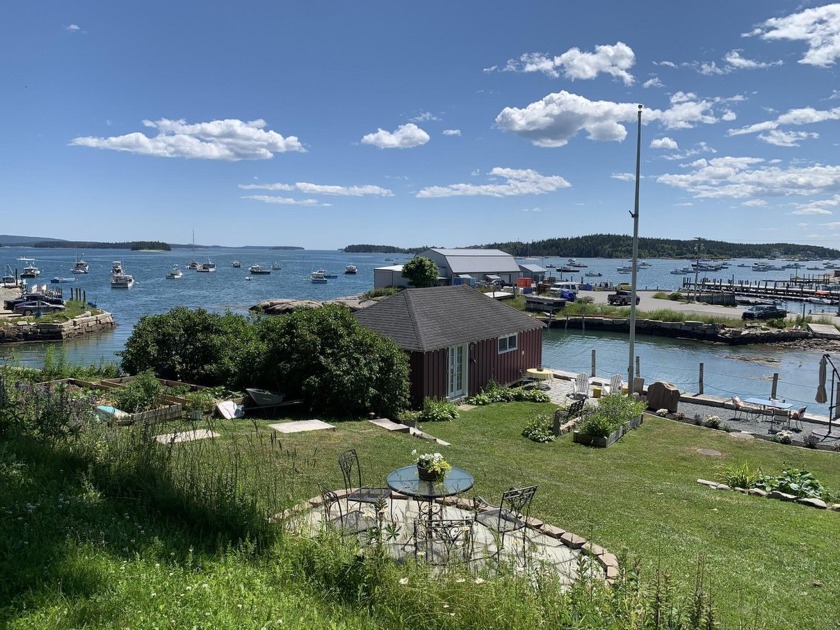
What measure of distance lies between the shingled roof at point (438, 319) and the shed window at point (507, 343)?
0.32m

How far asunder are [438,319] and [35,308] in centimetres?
4160

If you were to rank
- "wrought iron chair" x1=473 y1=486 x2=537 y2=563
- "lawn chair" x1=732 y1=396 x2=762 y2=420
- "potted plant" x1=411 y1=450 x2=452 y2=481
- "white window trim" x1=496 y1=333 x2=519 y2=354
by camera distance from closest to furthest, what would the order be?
1. "wrought iron chair" x1=473 y1=486 x2=537 y2=563
2. "potted plant" x1=411 y1=450 x2=452 y2=481
3. "lawn chair" x1=732 y1=396 x2=762 y2=420
4. "white window trim" x1=496 y1=333 x2=519 y2=354

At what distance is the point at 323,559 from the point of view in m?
4.93

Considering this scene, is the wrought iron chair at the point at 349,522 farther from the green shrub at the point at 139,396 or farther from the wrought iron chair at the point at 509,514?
the green shrub at the point at 139,396

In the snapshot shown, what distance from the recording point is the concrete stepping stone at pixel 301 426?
465 inches

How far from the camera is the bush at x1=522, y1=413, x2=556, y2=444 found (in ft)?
45.3

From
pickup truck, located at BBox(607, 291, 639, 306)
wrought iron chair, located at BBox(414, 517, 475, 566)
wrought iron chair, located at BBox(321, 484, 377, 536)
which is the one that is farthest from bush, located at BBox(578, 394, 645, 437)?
pickup truck, located at BBox(607, 291, 639, 306)

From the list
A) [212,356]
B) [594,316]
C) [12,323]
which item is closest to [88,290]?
[12,323]

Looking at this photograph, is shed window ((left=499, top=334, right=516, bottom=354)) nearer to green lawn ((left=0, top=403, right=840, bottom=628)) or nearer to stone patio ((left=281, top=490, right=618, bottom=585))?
green lawn ((left=0, top=403, right=840, bottom=628))

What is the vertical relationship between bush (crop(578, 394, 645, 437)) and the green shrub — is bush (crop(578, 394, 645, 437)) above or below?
below

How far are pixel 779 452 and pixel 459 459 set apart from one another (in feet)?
27.2

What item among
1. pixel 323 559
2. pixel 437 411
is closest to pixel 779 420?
pixel 437 411

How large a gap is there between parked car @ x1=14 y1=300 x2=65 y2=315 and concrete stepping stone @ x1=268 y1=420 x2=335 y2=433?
140ft

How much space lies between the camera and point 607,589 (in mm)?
4535
